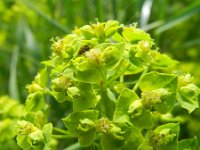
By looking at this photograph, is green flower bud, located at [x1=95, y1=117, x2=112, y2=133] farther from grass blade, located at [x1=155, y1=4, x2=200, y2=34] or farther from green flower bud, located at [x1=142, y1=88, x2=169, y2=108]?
Answer: grass blade, located at [x1=155, y1=4, x2=200, y2=34]

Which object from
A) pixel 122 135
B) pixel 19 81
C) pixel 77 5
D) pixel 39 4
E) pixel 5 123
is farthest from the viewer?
pixel 39 4

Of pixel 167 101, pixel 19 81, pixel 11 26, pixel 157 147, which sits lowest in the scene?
pixel 157 147

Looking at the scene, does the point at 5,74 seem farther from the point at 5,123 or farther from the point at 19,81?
the point at 5,123

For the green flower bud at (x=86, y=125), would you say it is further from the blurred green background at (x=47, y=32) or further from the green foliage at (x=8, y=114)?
the blurred green background at (x=47, y=32)

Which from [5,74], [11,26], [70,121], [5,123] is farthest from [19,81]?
[70,121]

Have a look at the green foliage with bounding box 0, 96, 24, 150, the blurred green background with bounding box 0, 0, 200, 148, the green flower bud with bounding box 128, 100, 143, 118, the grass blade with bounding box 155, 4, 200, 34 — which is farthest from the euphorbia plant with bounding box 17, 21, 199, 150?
the blurred green background with bounding box 0, 0, 200, 148

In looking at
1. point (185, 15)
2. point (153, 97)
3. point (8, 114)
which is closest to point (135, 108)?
point (153, 97)

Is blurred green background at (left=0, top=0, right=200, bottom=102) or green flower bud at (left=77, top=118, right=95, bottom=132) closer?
green flower bud at (left=77, top=118, right=95, bottom=132)

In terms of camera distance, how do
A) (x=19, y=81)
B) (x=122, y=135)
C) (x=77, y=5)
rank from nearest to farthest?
(x=122, y=135) → (x=19, y=81) → (x=77, y=5)
